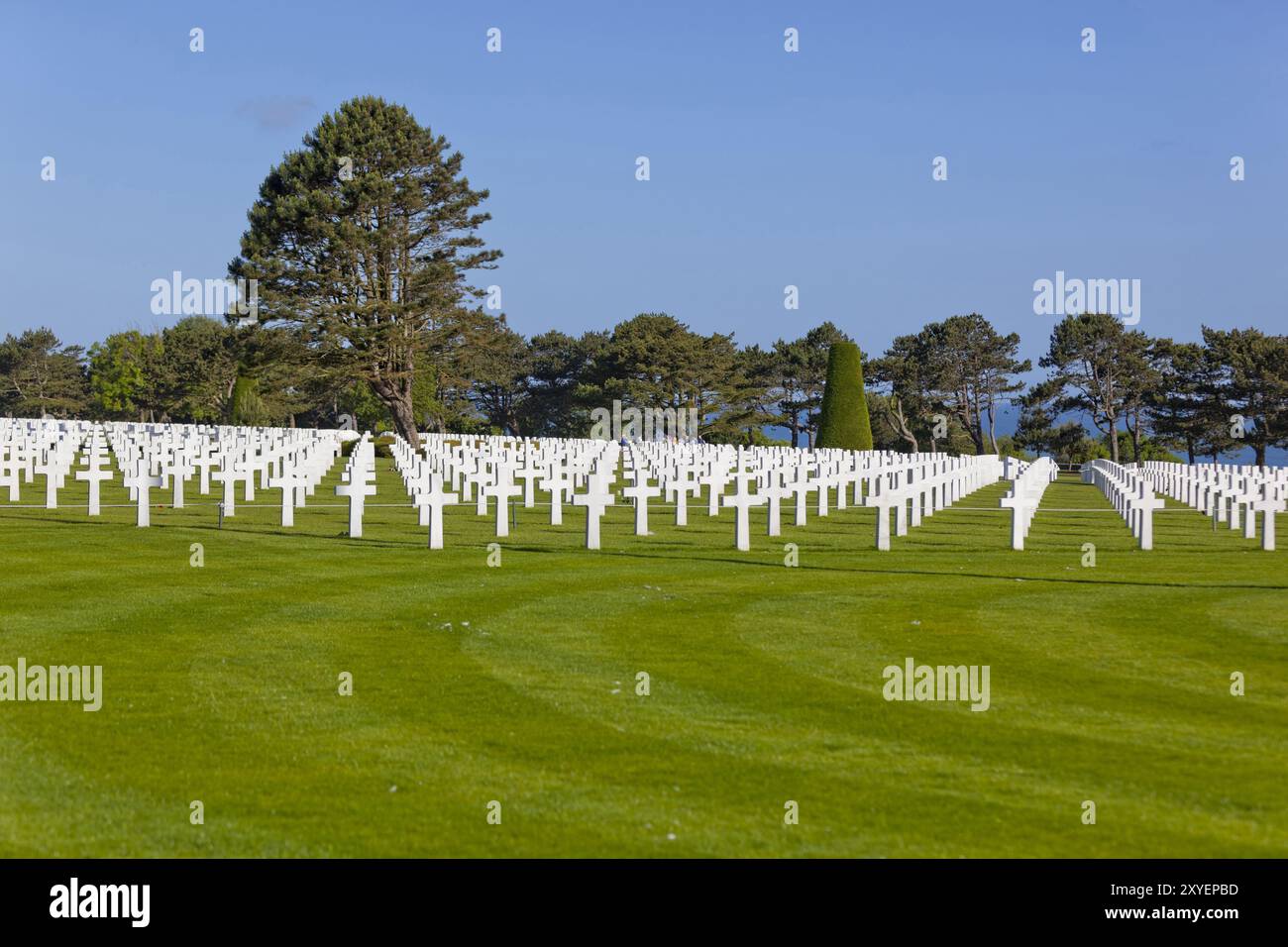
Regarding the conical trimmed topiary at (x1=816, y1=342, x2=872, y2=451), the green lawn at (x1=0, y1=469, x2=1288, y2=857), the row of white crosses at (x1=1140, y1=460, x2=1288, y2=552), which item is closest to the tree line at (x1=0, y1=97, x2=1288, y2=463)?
the conical trimmed topiary at (x1=816, y1=342, x2=872, y2=451)

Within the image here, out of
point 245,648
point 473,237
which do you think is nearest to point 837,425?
point 473,237

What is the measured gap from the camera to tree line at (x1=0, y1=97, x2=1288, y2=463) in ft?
202

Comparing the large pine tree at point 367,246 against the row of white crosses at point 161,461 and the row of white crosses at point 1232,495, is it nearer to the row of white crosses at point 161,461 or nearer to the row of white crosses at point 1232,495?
the row of white crosses at point 161,461

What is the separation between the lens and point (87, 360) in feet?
365

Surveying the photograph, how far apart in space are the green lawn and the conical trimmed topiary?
53335 millimetres

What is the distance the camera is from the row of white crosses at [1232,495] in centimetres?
2121

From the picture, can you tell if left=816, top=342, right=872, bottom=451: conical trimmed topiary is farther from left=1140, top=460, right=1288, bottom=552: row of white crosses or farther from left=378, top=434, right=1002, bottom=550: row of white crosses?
left=378, top=434, right=1002, bottom=550: row of white crosses

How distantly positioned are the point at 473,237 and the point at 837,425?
68.2ft

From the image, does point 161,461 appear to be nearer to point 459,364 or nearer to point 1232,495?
point 1232,495

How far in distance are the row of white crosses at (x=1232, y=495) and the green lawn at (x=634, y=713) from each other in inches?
188

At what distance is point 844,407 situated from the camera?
70.9 m

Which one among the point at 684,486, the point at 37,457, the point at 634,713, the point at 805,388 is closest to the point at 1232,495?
the point at 684,486

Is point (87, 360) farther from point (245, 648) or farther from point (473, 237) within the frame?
point (245, 648)

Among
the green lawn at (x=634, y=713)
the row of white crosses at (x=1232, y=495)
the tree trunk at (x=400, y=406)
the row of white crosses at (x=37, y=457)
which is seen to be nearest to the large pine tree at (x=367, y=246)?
the tree trunk at (x=400, y=406)
